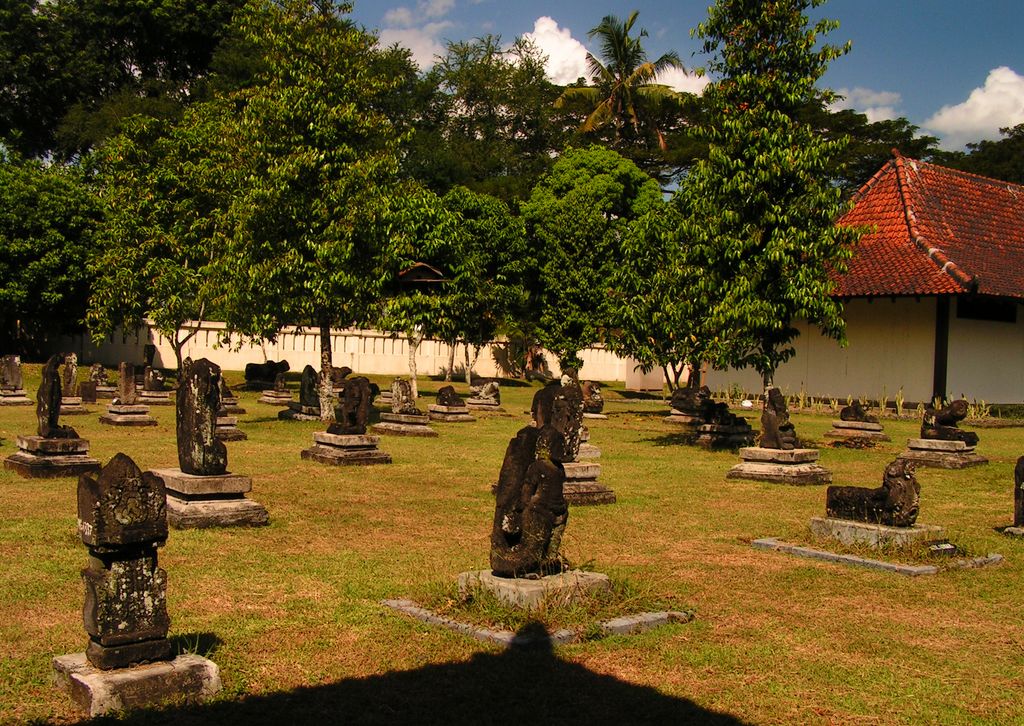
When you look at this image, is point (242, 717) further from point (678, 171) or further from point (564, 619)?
point (678, 171)

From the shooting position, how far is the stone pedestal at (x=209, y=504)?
978cm

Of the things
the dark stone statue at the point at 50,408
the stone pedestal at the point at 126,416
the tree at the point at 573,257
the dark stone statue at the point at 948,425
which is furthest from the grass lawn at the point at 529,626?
the tree at the point at 573,257

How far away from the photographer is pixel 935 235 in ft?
90.3

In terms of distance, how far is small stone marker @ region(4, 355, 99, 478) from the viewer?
502 inches

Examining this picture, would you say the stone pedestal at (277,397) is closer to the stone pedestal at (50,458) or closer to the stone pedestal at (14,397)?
the stone pedestal at (14,397)

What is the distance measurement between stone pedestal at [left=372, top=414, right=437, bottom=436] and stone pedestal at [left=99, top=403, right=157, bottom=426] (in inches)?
179

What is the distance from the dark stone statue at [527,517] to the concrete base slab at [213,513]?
153 inches

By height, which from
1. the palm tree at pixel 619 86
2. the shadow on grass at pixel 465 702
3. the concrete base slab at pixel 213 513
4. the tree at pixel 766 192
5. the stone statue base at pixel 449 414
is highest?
the palm tree at pixel 619 86

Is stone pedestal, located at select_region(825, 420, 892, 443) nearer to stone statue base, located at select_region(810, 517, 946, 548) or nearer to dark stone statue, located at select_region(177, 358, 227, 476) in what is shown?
stone statue base, located at select_region(810, 517, 946, 548)

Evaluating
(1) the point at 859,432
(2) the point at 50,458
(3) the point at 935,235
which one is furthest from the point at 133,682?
(3) the point at 935,235

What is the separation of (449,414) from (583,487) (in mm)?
11432

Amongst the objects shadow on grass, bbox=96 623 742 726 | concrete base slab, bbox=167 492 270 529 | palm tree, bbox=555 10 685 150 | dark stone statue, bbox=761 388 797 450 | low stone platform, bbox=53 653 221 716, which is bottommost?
shadow on grass, bbox=96 623 742 726

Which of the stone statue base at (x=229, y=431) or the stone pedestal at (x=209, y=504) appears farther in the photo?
the stone statue base at (x=229, y=431)

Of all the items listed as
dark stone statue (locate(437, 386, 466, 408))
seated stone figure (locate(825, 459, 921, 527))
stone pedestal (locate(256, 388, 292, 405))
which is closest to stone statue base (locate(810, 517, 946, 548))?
seated stone figure (locate(825, 459, 921, 527))
